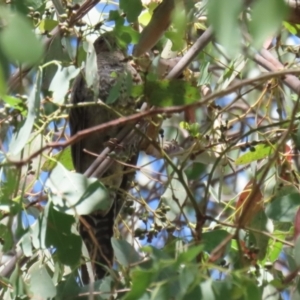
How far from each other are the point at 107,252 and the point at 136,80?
0.52m

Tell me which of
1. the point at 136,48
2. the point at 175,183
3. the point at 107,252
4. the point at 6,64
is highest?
the point at 6,64

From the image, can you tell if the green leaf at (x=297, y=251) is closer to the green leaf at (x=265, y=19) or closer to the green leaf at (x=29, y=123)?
the green leaf at (x=29, y=123)

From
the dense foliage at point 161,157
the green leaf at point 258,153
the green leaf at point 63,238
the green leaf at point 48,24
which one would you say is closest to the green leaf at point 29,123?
the dense foliage at point 161,157

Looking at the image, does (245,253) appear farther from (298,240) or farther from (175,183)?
(175,183)

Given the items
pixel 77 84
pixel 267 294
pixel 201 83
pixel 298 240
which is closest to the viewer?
pixel 298 240

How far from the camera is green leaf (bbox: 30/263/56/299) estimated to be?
145 centimetres

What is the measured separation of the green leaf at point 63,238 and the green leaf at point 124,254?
3.0 inches

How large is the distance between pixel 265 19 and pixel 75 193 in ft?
2.12

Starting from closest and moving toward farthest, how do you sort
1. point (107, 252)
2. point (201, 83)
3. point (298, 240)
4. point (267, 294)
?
point (298, 240) → point (267, 294) → point (201, 83) → point (107, 252)

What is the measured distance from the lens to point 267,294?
1.43 m

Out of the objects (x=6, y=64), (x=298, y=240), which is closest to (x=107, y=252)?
(x=298, y=240)

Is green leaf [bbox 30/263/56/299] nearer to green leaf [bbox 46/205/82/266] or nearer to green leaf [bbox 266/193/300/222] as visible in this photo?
green leaf [bbox 46/205/82/266]

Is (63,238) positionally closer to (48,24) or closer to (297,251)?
(297,251)

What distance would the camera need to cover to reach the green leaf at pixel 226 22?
0.76 metres
